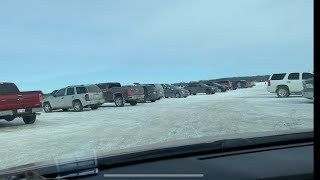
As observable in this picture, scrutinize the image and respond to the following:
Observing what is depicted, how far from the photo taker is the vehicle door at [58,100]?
29672 mm

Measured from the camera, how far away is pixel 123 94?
31969 mm

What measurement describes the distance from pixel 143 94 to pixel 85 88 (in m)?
5.90

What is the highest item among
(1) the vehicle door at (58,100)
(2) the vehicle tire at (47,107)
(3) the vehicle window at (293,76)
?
(3) the vehicle window at (293,76)

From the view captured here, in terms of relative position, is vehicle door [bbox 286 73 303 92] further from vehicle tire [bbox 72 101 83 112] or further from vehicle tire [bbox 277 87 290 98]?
vehicle tire [bbox 72 101 83 112]

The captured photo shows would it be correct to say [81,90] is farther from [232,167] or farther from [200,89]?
[200,89]

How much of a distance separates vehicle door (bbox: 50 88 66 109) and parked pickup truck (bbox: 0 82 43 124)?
9.00 m

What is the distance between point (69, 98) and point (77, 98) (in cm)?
73

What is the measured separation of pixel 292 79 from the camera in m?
31.6

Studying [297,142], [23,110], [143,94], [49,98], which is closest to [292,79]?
[143,94]

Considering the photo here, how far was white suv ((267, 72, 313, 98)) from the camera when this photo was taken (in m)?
31.2

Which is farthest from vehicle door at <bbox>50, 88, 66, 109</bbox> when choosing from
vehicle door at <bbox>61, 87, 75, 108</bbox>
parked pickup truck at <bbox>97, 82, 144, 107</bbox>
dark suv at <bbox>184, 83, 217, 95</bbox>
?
dark suv at <bbox>184, 83, 217, 95</bbox>

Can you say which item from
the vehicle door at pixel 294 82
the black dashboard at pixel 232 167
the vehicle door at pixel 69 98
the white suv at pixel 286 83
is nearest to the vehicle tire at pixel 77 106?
the vehicle door at pixel 69 98

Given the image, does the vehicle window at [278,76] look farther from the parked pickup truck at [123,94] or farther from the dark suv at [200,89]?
the dark suv at [200,89]
